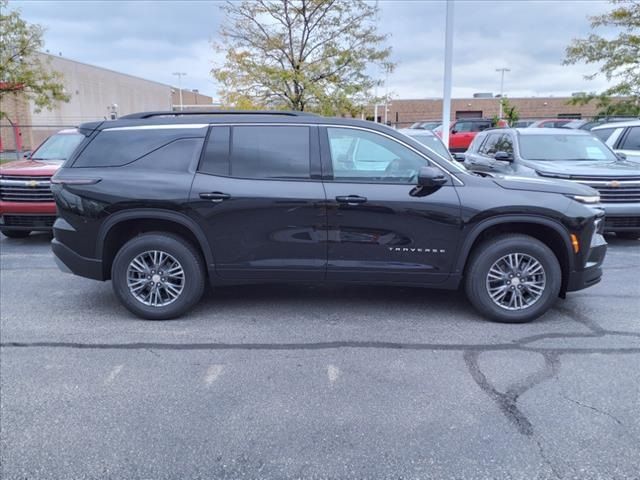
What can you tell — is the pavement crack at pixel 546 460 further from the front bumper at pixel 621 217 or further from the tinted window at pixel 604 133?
the tinted window at pixel 604 133

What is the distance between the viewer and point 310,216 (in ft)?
15.2

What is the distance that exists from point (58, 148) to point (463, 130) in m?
21.6

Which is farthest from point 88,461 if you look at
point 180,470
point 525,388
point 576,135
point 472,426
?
point 576,135

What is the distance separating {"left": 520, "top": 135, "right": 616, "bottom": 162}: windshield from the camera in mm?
8547

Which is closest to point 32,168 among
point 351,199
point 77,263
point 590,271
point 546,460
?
point 77,263

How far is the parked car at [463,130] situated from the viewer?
2536 cm

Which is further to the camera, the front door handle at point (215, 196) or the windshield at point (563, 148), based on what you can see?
the windshield at point (563, 148)

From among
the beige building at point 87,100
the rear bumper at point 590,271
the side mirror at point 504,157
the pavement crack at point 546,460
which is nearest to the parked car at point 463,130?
the side mirror at point 504,157

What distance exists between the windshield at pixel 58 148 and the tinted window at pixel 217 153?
17.2 ft

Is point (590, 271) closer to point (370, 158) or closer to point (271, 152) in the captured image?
point (370, 158)

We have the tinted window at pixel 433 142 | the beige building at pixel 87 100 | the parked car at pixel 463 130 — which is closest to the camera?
the tinted window at pixel 433 142

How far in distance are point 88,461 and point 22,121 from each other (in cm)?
3607

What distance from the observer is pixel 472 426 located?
10.0ft

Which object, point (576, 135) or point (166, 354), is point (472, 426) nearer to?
point (166, 354)
